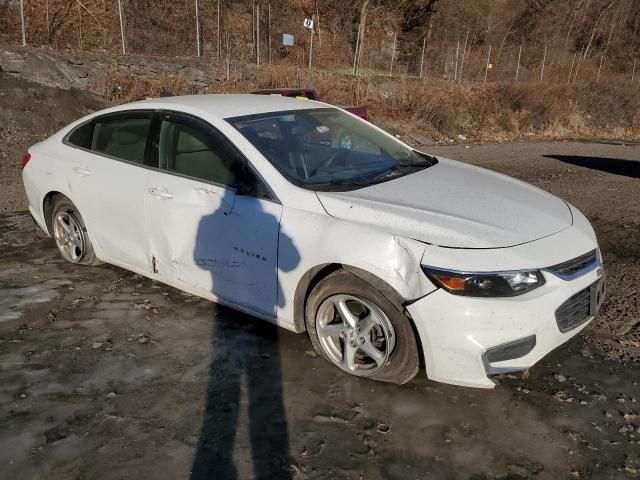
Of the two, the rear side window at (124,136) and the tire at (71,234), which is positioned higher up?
the rear side window at (124,136)

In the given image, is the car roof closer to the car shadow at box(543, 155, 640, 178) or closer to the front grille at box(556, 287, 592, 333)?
the front grille at box(556, 287, 592, 333)

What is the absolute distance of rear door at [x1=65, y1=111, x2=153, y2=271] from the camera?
4.18 m

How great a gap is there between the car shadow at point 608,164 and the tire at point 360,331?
8709mm

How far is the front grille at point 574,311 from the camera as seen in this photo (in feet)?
9.80

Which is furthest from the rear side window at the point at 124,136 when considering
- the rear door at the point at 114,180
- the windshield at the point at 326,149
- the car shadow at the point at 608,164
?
the car shadow at the point at 608,164

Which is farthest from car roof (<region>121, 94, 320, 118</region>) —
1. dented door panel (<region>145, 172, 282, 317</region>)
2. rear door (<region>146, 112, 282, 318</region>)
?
dented door panel (<region>145, 172, 282, 317</region>)

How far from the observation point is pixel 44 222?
5.12 metres

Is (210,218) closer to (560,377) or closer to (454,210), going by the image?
(454,210)

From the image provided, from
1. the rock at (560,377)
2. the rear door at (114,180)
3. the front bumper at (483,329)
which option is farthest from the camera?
the rear door at (114,180)

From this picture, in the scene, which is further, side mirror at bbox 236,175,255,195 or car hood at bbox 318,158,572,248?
side mirror at bbox 236,175,255,195

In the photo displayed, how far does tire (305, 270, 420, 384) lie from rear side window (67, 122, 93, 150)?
8.45 feet

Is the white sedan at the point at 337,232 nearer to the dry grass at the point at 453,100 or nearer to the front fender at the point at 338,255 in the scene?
the front fender at the point at 338,255

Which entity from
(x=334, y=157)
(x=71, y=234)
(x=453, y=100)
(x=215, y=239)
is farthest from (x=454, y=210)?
(x=453, y=100)

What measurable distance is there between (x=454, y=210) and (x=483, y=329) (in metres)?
0.73
